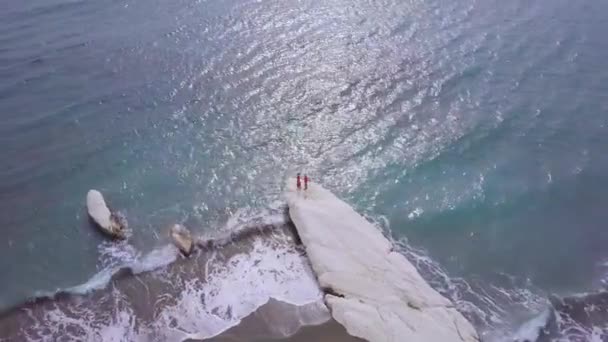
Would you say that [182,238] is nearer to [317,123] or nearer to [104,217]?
[104,217]

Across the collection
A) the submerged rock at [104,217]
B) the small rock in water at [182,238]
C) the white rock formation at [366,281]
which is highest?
the submerged rock at [104,217]

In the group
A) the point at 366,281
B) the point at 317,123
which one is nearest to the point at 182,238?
the point at 366,281

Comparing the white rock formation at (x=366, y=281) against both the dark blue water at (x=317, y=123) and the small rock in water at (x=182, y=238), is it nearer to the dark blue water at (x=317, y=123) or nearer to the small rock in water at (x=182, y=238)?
the dark blue water at (x=317, y=123)

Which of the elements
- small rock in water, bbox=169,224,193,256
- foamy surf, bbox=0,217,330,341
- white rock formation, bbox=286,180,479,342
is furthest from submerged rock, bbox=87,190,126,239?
white rock formation, bbox=286,180,479,342

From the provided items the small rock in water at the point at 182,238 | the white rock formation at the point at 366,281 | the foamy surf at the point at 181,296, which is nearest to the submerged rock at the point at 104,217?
the foamy surf at the point at 181,296

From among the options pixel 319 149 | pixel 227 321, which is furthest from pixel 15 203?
pixel 319 149

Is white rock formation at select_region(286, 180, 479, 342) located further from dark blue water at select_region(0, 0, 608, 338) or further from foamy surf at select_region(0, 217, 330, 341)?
dark blue water at select_region(0, 0, 608, 338)
